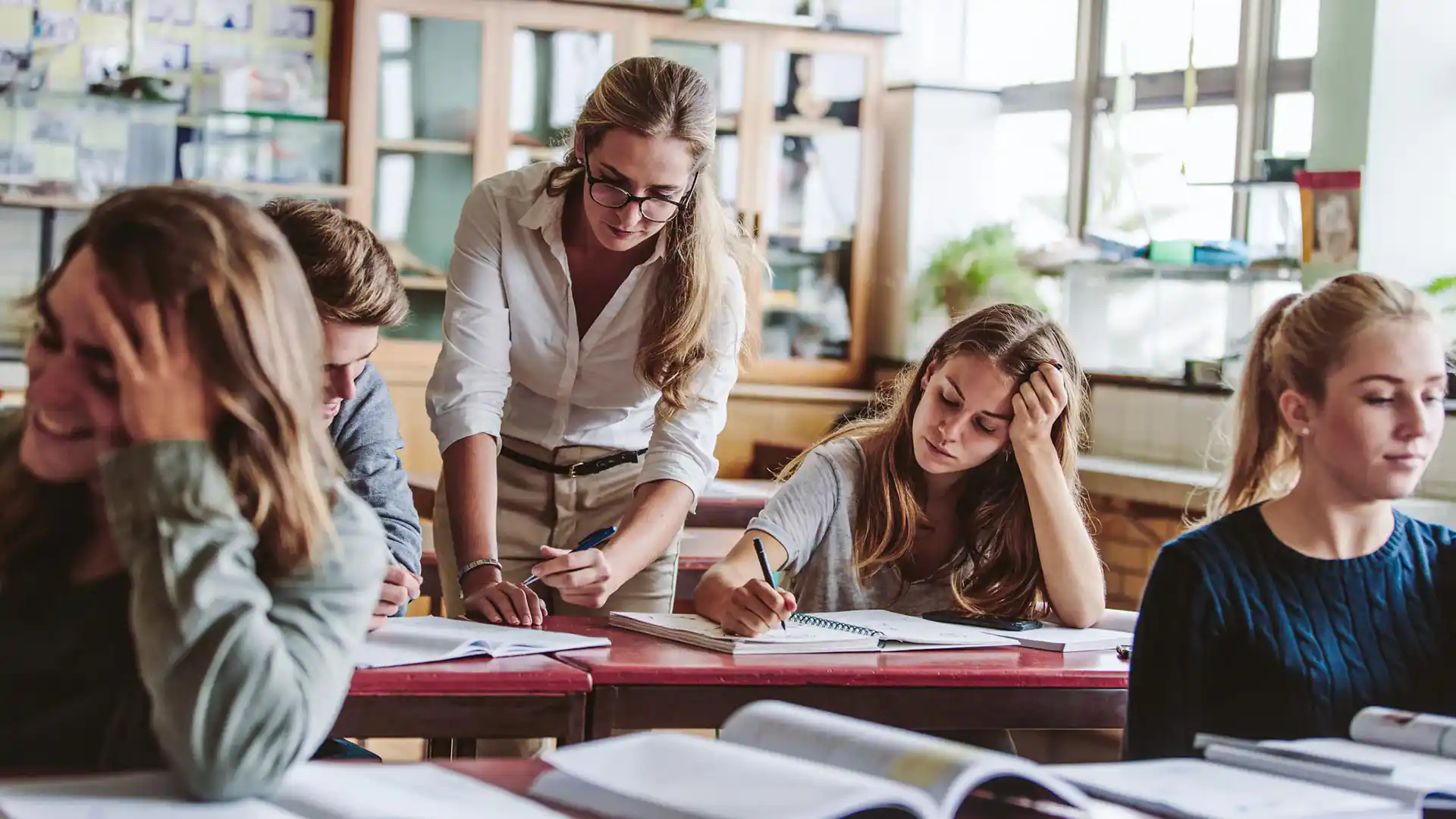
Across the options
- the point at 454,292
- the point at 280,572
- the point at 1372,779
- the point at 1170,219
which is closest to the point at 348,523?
the point at 280,572

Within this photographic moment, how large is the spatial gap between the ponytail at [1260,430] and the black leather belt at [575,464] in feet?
2.95

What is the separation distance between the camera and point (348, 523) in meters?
1.14

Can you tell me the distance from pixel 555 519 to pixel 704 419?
284 millimetres

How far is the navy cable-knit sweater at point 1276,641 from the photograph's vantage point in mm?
1596

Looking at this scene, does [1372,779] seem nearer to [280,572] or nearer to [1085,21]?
[280,572]

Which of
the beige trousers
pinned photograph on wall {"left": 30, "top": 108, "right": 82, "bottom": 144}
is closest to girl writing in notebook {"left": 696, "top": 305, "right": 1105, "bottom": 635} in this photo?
the beige trousers

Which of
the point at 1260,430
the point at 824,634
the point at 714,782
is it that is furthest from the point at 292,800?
the point at 1260,430

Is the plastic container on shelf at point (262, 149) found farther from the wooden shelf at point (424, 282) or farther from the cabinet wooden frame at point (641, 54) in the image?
the wooden shelf at point (424, 282)

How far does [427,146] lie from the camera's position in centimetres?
521

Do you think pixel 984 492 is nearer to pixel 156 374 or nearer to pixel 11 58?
pixel 156 374

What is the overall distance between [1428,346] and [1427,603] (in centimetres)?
26

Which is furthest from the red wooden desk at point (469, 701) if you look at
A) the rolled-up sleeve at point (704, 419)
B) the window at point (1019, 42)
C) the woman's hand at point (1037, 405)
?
the window at point (1019, 42)

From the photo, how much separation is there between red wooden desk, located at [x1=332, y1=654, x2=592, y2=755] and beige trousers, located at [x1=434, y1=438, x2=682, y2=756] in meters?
0.71

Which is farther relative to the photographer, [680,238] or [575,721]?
[680,238]
